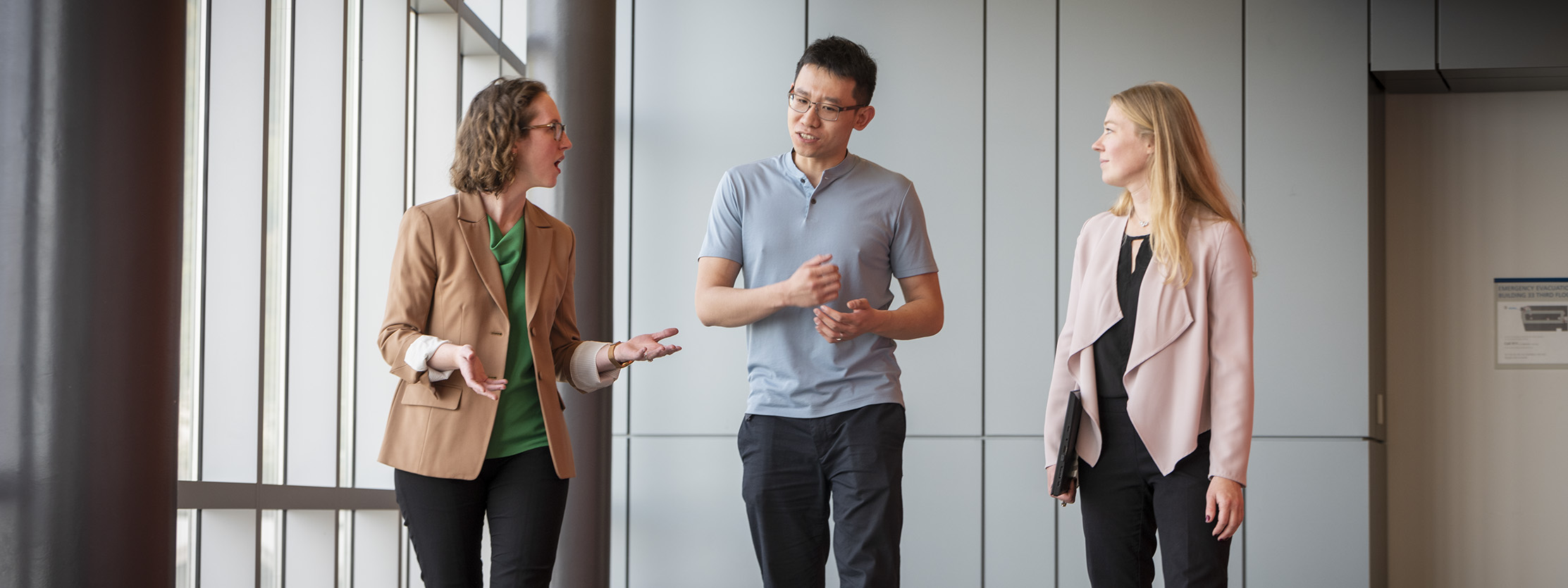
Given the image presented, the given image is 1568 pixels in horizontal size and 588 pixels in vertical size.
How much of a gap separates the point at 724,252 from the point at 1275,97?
3958 mm

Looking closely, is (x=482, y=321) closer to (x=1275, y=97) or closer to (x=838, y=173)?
(x=838, y=173)

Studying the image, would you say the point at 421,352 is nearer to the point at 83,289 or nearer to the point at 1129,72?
the point at 83,289

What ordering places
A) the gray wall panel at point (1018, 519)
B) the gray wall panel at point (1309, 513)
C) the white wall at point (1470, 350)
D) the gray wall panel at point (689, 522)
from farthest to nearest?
the white wall at point (1470, 350) → the gray wall panel at point (689, 522) → the gray wall panel at point (1018, 519) → the gray wall panel at point (1309, 513)

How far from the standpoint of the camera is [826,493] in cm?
241

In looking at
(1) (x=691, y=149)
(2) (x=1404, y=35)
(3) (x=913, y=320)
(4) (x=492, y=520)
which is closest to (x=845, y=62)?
(3) (x=913, y=320)

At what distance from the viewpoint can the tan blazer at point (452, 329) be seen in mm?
2109

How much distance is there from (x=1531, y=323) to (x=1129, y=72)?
2442 millimetres

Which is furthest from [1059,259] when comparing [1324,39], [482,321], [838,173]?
[482,321]

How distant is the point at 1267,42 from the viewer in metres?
5.50

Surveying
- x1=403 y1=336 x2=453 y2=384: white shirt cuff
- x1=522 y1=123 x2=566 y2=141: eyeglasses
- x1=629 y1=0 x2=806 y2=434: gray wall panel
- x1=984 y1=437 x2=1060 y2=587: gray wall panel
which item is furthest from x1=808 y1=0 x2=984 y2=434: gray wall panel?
x1=403 y1=336 x2=453 y2=384: white shirt cuff

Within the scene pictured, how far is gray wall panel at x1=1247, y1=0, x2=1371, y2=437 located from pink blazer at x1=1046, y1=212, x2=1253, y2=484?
11.1 ft

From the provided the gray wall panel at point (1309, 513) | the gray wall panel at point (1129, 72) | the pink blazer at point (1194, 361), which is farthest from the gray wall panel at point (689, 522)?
the pink blazer at point (1194, 361)

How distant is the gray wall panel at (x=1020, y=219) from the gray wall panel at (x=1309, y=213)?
3.13 feet

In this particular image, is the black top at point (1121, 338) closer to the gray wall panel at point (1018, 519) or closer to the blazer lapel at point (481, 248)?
the blazer lapel at point (481, 248)
